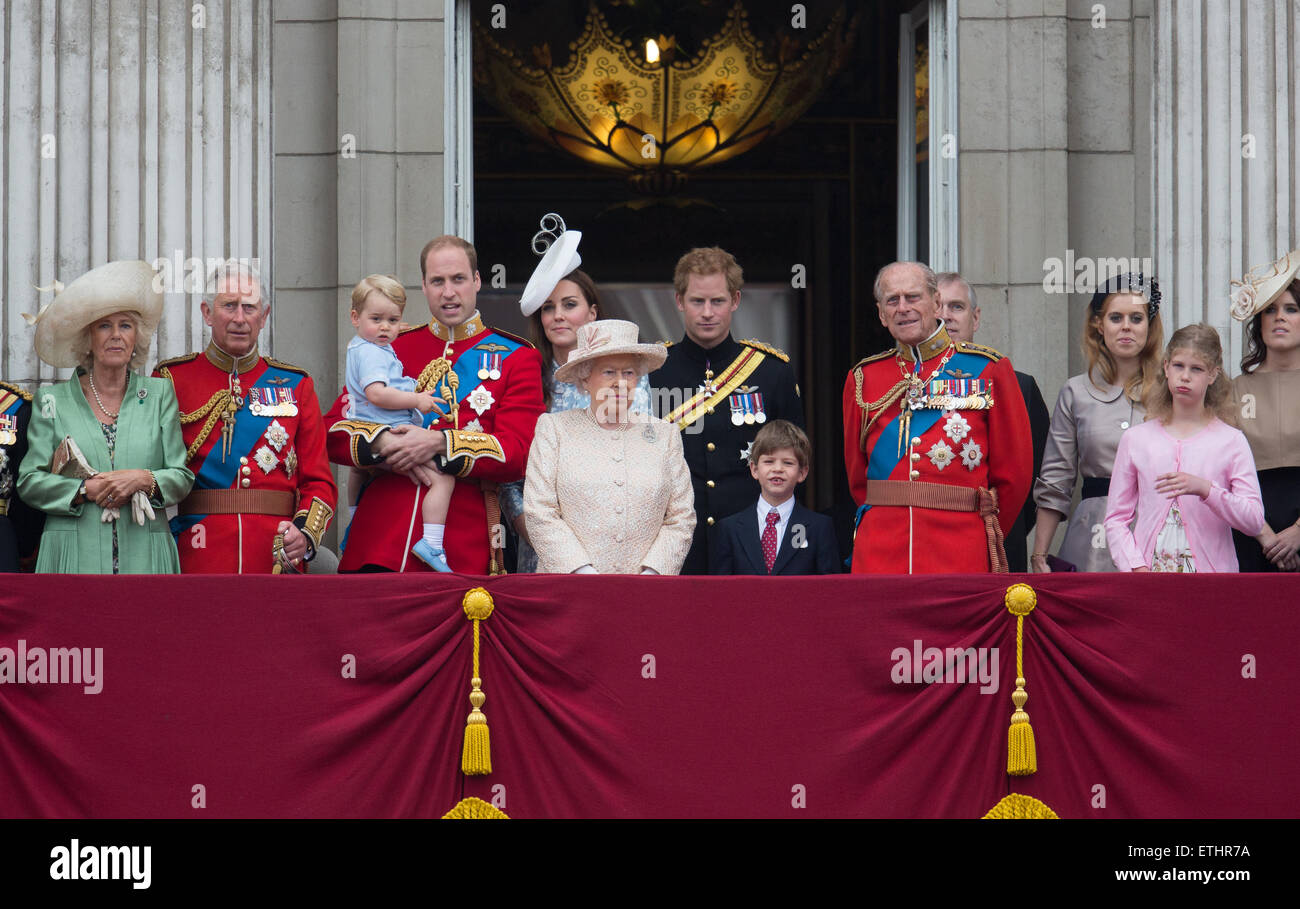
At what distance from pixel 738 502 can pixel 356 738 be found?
7.20ft

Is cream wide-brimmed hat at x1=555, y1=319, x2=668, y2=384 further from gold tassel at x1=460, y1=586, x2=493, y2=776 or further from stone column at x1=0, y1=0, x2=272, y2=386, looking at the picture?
stone column at x1=0, y1=0, x2=272, y2=386

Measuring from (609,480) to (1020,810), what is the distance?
1.90 metres

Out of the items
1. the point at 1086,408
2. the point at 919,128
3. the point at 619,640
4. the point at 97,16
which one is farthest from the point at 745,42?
the point at 619,640

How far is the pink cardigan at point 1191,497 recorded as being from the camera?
6887 millimetres

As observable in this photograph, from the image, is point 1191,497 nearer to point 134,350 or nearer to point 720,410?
point 720,410

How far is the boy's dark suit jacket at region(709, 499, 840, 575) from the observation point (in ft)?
23.5

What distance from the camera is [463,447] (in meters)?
6.80

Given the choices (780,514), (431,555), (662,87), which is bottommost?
(431,555)

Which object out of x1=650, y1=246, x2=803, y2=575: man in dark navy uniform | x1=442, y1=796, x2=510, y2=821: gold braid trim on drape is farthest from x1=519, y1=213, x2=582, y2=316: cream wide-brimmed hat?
x1=442, y1=796, x2=510, y2=821: gold braid trim on drape

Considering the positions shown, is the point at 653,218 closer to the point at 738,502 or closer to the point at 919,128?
the point at 919,128

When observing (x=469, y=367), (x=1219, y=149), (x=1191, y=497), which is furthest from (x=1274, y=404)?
(x=469, y=367)

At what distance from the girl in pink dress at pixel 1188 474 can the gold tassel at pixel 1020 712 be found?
3.04 ft

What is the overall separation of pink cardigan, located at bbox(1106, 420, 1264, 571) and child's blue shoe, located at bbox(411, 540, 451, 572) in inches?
102

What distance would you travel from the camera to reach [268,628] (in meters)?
6.06
